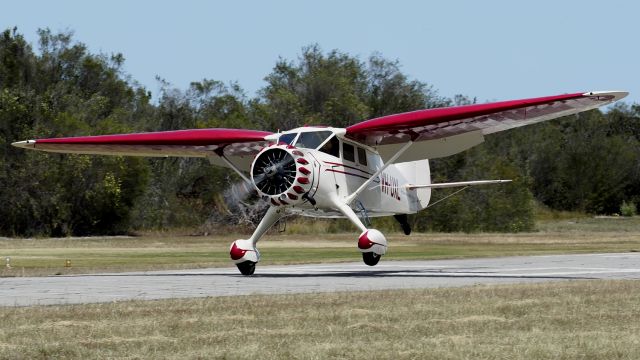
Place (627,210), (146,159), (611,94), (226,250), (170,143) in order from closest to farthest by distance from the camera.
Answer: (611,94) → (170,143) → (226,250) → (146,159) → (627,210)

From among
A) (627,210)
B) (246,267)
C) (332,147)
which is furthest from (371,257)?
(627,210)

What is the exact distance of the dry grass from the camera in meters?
9.77

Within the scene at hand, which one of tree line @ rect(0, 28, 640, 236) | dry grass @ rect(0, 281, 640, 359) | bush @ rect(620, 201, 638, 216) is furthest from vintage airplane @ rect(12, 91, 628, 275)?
bush @ rect(620, 201, 638, 216)

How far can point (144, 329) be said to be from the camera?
11.4 metres

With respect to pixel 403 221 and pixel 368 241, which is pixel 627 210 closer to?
pixel 403 221

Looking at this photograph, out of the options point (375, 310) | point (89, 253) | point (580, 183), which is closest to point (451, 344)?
point (375, 310)

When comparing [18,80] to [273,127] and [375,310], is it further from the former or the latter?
[375,310]

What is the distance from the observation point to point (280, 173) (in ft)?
72.0

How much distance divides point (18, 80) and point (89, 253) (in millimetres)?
27724

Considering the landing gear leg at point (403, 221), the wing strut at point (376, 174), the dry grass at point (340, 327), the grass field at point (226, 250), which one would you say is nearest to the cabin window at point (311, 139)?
the wing strut at point (376, 174)

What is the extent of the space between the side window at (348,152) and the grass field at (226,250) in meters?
5.41

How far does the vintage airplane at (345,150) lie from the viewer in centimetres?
2203

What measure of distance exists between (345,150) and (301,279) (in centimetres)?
440

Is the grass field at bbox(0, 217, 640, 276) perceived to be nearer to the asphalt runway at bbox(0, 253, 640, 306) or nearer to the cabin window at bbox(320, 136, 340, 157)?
the asphalt runway at bbox(0, 253, 640, 306)
